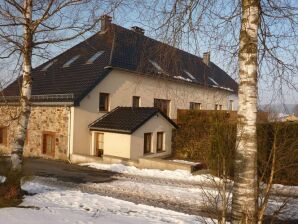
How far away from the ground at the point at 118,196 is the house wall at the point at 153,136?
7.79 feet

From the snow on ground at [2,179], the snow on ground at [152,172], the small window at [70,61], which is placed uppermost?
the small window at [70,61]

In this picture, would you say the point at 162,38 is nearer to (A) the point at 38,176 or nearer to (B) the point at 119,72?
(A) the point at 38,176

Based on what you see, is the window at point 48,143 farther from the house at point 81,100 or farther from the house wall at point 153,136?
the house wall at point 153,136

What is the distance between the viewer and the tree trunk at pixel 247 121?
4.63m

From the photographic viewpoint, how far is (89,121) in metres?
20.5

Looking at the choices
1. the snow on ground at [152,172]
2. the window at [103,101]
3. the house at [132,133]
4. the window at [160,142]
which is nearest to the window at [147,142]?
the house at [132,133]

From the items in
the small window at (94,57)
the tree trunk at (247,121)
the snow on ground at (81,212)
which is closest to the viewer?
the tree trunk at (247,121)

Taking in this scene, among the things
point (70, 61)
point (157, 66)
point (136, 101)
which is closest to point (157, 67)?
point (157, 66)

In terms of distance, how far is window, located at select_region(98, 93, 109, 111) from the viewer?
2130cm

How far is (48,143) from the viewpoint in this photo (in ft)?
70.6

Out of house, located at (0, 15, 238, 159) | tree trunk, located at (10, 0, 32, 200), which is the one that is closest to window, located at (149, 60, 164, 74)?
tree trunk, located at (10, 0, 32, 200)

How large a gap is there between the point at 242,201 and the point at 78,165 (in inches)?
580

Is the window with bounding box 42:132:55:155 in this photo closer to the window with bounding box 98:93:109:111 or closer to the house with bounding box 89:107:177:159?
the house with bounding box 89:107:177:159

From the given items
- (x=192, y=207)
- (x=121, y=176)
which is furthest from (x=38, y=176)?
(x=192, y=207)
